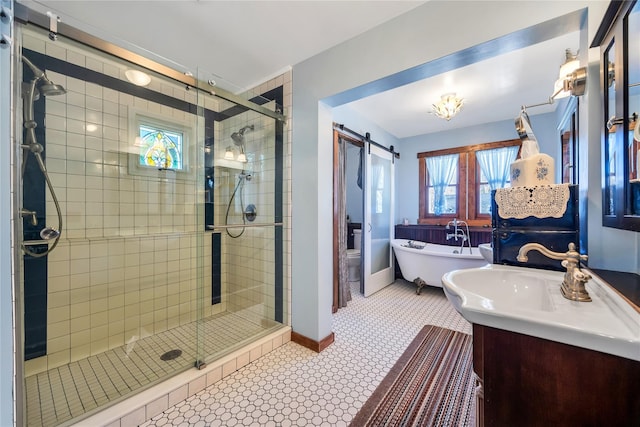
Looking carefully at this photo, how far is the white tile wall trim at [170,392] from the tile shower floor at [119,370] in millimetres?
90

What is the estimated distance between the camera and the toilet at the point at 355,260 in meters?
3.86

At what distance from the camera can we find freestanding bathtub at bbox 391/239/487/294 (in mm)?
3035

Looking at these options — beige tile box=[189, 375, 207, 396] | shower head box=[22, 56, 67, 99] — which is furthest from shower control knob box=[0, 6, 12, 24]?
beige tile box=[189, 375, 207, 396]

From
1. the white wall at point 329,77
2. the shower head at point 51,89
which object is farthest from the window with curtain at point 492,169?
the shower head at point 51,89

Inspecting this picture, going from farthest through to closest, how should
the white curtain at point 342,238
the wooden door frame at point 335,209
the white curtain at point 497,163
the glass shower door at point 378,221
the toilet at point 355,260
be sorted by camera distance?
the toilet at point 355,260 → the white curtain at point 497,163 → the glass shower door at point 378,221 → the white curtain at point 342,238 → the wooden door frame at point 335,209

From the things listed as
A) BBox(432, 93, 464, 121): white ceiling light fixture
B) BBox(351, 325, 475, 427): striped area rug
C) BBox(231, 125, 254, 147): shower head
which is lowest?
BBox(351, 325, 475, 427): striped area rug

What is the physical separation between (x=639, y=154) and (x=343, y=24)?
1.67 metres

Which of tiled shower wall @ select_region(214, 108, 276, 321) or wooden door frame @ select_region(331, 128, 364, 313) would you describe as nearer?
tiled shower wall @ select_region(214, 108, 276, 321)

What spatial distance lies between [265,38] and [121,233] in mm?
1965

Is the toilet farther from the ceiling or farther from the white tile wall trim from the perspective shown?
the ceiling

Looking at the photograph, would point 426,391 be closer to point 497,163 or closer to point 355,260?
point 355,260

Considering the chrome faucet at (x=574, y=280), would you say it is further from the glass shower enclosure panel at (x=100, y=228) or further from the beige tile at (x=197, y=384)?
the glass shower enclosure panel at (x=100, y=228)

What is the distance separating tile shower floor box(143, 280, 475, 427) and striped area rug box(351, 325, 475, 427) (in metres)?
0.07

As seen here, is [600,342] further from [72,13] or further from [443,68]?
[72,13]
